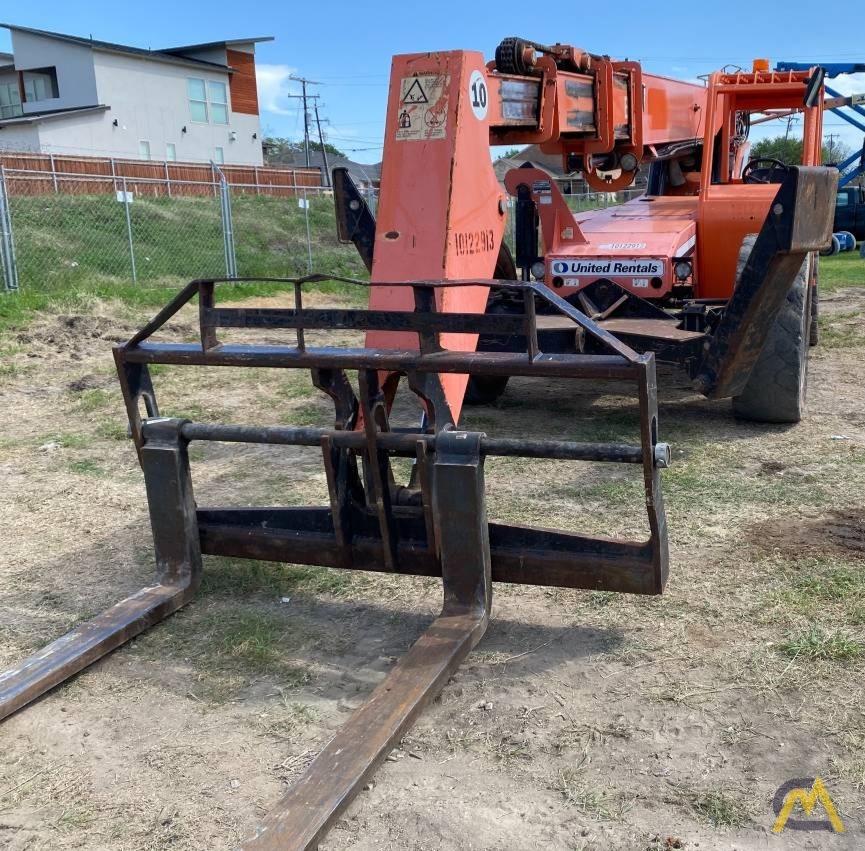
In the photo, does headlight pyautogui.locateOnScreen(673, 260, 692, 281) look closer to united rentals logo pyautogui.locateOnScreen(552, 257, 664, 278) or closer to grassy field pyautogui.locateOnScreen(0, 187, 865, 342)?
united rentals logo pyautogui.locateOnScreen(552, 257, 664, 278)

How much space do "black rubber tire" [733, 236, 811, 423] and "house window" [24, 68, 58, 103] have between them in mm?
40072

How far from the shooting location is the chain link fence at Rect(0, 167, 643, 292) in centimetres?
1497

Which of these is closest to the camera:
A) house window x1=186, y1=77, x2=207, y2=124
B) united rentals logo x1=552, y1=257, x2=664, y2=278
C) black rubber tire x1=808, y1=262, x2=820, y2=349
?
united rentals logo x1=552, y1=257, x2=664, y2=278

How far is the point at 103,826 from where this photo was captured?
271cm

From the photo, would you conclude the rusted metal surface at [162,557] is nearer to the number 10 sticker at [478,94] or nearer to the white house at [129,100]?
the number 10 sticker at [478,94]

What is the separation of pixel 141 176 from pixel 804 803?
2966 centimetres

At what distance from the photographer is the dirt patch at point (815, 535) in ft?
14.6

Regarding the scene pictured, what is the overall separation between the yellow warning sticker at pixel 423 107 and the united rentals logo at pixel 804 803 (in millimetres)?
2783

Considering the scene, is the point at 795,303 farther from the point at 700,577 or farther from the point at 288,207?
the point at 288,207

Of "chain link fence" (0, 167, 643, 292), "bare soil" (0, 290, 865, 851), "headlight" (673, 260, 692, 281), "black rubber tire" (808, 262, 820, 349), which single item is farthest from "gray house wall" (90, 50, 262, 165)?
"bare soil" (0, 290, 865, 851)

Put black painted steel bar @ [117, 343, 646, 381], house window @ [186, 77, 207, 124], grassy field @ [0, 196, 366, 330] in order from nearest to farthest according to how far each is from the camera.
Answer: black painted steel bar @ [117, 343, 646, 381] → grassy field @ [0, 196, 366, 330] → house window @ [186, 77, 207, 124]

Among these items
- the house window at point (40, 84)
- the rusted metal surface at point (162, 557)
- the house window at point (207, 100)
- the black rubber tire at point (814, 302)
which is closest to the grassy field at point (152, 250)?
the black rubber tire at point (814, 302)

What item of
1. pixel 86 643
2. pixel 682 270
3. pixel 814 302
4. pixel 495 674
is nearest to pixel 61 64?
pixel 814 302

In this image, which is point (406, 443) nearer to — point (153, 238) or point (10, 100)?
point (153, 238)
